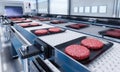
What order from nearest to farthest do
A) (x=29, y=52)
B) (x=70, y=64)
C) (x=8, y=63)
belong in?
(x=70, y=64) → (x=29, y=52) → (x=8, y=63)

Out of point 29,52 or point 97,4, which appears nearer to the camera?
point 29,52

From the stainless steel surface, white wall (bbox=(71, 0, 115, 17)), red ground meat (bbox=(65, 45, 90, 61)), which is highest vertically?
white wall (bbox=(71, 0, 115, 17))

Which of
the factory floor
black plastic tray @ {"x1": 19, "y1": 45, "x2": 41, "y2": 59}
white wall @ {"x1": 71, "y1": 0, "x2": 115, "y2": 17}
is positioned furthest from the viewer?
the factory floor

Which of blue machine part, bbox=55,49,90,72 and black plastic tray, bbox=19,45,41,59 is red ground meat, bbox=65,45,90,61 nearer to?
blue machine part, bbox=55,49,90,72

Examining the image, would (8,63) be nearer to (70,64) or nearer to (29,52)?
(29,52)

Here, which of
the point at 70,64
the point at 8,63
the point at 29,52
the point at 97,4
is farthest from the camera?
the point at 8,63

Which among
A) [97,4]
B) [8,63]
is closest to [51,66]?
[97,4]

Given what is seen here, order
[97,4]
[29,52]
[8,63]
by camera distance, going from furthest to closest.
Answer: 1. [8,63]
2. [97,4]
3. [29,52]

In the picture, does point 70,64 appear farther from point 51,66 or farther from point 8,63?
point 8,63

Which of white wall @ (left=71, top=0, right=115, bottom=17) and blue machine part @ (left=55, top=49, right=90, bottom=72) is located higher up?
white wall @ (left=71, top=0, right=115, bottom=17)

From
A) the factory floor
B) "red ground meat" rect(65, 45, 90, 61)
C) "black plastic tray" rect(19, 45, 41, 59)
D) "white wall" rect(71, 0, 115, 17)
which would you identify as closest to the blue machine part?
"red ground meat" rect(65, 45, 90, 61)

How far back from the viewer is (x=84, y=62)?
54cm

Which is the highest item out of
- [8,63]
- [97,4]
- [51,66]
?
[97,4]

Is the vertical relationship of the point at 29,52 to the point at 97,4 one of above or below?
below
